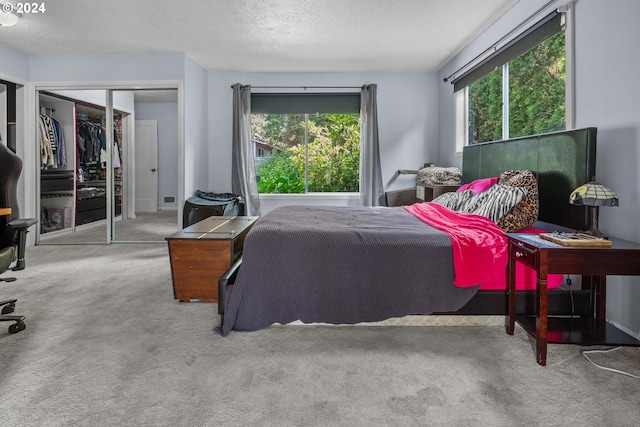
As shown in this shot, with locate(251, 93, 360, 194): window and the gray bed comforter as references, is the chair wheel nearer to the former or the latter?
the gray bed comforter

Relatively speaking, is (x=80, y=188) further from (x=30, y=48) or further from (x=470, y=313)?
(x=470, y=313)

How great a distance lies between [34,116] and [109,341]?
14.2ft

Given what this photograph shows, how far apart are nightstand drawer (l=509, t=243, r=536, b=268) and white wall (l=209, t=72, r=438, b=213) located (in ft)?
12.7

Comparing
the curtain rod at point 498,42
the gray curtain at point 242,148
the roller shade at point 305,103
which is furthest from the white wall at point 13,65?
the curtain rod at point 498,42

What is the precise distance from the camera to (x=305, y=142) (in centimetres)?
623

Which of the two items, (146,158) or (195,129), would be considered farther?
(146,158)

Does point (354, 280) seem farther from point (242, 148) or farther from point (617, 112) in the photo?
point (242, 148)

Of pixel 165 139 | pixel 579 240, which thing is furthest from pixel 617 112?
pixel 165 139

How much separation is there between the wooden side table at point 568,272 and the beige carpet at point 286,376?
98mm

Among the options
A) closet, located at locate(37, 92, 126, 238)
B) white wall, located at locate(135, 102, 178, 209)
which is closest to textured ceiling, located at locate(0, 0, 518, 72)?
closet, located at locate(37, 92, 126, 238)

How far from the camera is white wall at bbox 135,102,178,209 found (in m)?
8.29

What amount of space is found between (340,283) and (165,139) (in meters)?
7.19

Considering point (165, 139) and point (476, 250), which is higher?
point (165, 139)
